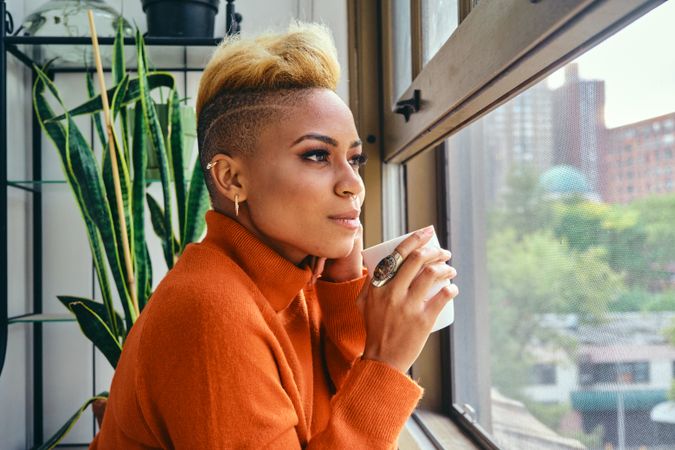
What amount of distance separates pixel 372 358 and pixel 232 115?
0.31 meters

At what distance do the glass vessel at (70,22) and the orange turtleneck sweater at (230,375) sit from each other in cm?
119

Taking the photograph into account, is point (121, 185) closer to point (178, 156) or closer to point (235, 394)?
point (178, 156)

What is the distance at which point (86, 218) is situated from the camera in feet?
4.57

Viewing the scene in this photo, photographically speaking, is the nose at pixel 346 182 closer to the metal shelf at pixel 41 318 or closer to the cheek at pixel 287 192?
the cheek at pixel 287 192

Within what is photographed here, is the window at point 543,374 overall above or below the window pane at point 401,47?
below

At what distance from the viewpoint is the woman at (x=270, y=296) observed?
1.83 ft

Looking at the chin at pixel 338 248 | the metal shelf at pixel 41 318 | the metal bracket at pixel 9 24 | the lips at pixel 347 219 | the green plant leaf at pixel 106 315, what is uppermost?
the metal bracket at pixel 9 24

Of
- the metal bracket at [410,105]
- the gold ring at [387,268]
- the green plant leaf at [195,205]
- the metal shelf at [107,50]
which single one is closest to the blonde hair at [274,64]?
the gold ring at [387,268]

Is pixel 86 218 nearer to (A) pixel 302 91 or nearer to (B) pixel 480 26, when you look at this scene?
(A) pixel 302 91

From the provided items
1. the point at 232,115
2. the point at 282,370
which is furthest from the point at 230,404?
the point at 232,115

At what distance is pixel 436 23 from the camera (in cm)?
108

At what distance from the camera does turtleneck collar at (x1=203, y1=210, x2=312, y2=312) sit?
2.28 feet

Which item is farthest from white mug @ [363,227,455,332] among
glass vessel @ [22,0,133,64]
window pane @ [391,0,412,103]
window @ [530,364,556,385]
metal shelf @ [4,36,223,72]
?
glass vessel @ [22,0,133,64]

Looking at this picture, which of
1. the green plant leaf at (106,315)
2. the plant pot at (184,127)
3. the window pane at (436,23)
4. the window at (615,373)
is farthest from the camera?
the plant pot at (184,127)
